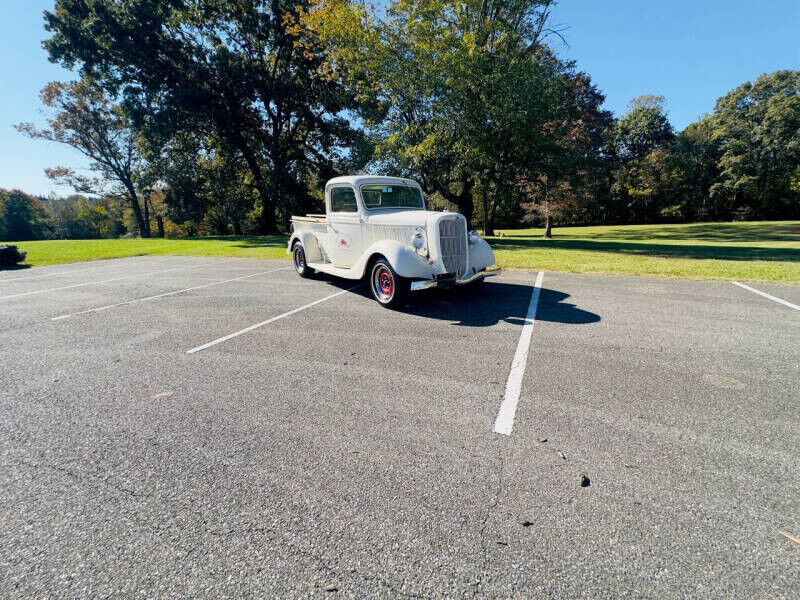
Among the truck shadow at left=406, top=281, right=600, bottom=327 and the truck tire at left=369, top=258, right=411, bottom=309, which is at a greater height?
the truck tire at left=369, top=258, right=411, bottom=309

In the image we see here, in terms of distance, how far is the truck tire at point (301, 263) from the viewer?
347 inches

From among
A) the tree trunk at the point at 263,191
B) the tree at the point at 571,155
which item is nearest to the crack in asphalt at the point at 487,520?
the tree at the point at 571,155

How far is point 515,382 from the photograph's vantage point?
3.27 meters

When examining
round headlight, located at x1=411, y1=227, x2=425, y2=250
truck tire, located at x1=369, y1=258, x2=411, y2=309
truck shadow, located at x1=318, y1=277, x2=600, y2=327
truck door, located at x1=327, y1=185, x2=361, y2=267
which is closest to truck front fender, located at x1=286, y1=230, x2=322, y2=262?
truck door, located at x1=327, y1=185, x2=361, y2=267

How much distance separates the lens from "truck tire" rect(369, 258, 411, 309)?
570 centimetres

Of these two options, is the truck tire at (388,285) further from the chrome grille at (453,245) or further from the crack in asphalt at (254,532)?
the crack in asphalt at (254,532)

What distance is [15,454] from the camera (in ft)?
7.81

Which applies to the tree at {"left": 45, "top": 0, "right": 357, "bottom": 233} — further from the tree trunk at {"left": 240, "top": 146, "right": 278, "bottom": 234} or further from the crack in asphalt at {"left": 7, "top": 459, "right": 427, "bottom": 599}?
the crack in asphalt at {"left": 7, "top": 459, "right": 427, "bottom": 599}

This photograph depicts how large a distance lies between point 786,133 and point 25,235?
104m

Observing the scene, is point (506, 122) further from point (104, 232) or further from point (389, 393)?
point (104, 232)

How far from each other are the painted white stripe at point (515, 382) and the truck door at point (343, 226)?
3715mm

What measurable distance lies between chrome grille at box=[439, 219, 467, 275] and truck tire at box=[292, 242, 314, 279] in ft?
14.1

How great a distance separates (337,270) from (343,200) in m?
1.52

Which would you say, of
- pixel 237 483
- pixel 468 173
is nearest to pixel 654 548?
pixel 237 483
